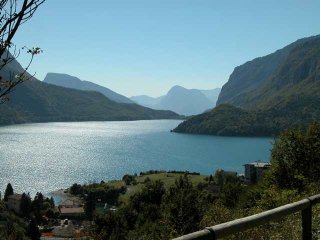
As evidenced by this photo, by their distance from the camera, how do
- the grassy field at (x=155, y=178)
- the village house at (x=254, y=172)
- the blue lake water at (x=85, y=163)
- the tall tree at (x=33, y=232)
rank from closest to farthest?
the tall tree at (x=33, y=232) < the village house at (x=254, y=172) < the grassy field at (x=155, y=178) < the blue lake water at (x=85, y=163)

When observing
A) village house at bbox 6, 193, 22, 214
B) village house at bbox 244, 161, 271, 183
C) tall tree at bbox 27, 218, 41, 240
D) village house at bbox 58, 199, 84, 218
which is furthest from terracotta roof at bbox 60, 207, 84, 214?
village house at bbox 244, 161, 271, 183

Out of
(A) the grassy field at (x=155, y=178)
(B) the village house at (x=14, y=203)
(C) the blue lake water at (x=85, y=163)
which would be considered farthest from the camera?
(C) the blue lake water at (x=85, y=163)

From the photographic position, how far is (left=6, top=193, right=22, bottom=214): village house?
8488 cm

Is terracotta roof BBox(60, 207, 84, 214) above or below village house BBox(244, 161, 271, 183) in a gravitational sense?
below

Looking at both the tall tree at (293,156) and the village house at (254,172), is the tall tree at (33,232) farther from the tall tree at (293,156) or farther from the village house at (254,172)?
the village house at (254,172)

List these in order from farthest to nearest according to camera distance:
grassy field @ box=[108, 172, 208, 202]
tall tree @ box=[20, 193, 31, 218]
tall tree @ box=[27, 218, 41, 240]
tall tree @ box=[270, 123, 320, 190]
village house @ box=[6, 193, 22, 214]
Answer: grassy field @ box=[108, 172, 208, 202] < village house @ box=[6, 193, 22, 214] < tall tree @ box=[20, 193, 31, 218] < tall tree @ box=[27, 218, 41, 240] < tall tree @ box=[270, 123, 320, 190]

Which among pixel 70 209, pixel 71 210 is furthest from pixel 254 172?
pixel 70 209

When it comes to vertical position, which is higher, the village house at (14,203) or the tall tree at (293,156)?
the tall tree at (293,156)

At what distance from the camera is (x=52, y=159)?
161 meters

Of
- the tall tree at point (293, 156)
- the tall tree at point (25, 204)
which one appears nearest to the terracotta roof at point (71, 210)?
the tall tree at point (25, 204)

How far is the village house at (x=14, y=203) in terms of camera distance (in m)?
84.9

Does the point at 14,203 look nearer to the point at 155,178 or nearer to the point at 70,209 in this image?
the point at 70,209

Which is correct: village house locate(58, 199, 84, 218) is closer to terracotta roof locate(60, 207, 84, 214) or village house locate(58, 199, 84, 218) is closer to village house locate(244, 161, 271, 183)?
terracotta roof locate(60, 207, 84, 214)

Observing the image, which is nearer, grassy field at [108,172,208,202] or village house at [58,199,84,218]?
village house at [58,199,84,218]
